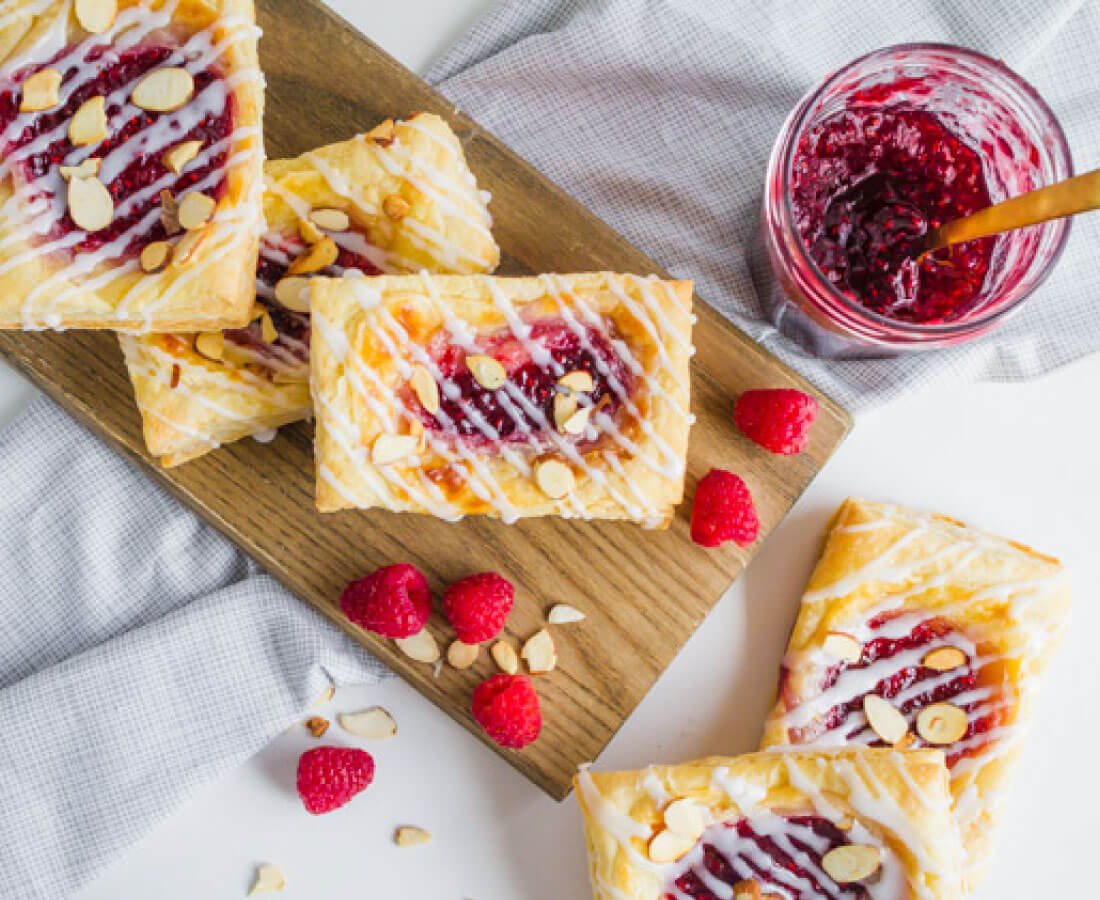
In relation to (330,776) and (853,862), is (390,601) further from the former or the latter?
(853,862)

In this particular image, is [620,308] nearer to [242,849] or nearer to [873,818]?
[873,818]

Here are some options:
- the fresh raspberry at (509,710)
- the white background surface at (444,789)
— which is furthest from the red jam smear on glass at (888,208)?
the fresh raspberry at (509,710)

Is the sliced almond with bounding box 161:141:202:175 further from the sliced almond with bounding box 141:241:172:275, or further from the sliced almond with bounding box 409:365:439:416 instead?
the sliced almond with bounding box 409:365:439:416

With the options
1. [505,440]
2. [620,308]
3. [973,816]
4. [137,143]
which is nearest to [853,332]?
[620,308]

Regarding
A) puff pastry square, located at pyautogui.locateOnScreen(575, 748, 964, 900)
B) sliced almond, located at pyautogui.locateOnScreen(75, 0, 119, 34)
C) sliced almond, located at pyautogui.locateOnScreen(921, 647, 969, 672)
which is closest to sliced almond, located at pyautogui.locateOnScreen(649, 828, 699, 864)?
puff pastry square, located at pyautogui.locateOnScreen(575, 748, 964, 900)

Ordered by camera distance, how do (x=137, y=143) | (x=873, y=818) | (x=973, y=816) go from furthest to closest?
(x=973, y=816) → (x=873, y=818) → (x=137, y=143)

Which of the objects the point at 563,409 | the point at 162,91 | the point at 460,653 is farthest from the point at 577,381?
the point at 162,91

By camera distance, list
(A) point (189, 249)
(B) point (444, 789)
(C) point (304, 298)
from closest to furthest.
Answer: (A) point (189, 249), (C) point (304, 298), (B) point (444, 789)

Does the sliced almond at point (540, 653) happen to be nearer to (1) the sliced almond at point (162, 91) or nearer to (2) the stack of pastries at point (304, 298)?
(2) the stack of pastries at point (304, 298)
